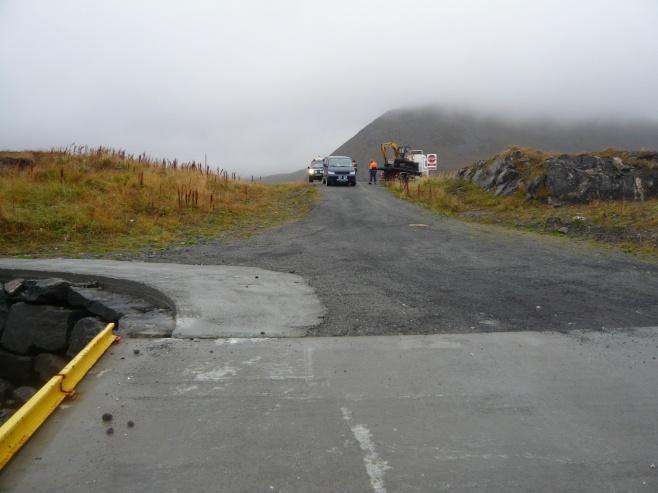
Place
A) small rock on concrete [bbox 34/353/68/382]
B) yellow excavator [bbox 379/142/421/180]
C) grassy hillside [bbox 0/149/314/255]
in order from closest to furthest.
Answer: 1. small rock on concrete [bbox 34/353/68/382]
2. grassy hillside [bbox 0/149/314/255]
3. yellow excavator [bbox 379/142/421/180]

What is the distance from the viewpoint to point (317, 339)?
586 centimetres

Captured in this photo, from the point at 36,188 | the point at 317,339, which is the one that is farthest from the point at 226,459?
the point at 36,188

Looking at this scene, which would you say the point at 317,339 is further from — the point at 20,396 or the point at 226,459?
the point at 20,396

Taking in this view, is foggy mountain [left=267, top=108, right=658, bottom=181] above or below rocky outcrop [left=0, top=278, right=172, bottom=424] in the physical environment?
above

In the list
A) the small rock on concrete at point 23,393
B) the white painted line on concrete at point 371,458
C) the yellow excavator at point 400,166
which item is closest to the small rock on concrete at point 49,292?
the small rock on concrete at point 23,393

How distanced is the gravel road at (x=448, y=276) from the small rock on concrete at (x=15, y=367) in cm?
342

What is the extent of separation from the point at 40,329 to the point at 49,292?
1.89 ft

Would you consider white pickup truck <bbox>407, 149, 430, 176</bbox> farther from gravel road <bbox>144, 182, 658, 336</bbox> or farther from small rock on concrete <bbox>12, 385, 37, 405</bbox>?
small rock on concrete <bbox>12, 385, 37, 405</bbox>

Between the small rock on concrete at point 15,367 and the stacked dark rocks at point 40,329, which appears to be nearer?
the stacked dark rocks at point 40,329

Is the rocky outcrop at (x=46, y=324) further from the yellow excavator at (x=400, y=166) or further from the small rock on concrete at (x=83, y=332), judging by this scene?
the yellow excavator at (x=400, y=166)

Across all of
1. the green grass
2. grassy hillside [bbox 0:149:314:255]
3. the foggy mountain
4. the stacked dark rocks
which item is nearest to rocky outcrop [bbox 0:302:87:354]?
the stacked dark rocks

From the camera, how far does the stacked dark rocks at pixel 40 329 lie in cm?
749

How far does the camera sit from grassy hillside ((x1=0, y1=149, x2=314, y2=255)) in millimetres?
13484

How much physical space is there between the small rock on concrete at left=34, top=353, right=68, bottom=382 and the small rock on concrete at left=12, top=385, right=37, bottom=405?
0.71 ft
